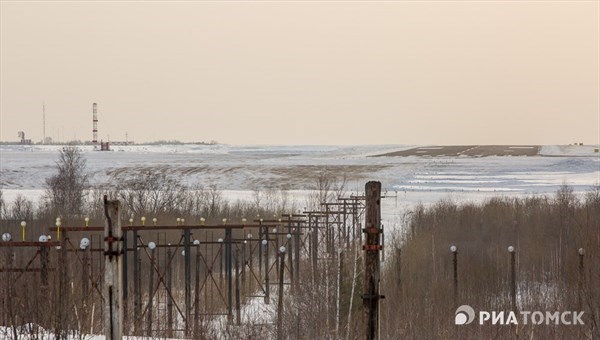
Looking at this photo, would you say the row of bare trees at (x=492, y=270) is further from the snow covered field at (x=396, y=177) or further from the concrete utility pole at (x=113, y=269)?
the snow covered field at (x=396, y=177)

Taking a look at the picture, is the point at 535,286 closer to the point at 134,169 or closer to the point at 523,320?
the point at 523,320

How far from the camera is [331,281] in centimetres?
2269

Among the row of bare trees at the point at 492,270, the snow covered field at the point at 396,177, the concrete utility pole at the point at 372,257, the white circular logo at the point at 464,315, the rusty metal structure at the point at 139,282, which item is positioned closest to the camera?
the concrete utility pole at the point at 372,257

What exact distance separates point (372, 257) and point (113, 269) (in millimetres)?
3633

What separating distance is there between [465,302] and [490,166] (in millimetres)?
75422

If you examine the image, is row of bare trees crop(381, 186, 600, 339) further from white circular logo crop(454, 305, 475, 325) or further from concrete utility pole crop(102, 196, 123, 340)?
concrete utility pole crop(102, 196, 123, 340)

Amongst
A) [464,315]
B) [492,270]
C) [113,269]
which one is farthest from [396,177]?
[113,269]

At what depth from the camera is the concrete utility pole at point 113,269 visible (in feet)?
38.7

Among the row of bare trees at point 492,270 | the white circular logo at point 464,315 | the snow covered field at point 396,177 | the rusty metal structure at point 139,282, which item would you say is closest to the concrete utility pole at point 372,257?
the rusty metal structure at point 139,282

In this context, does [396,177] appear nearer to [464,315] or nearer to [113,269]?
[464,315]

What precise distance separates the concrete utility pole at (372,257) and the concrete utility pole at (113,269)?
11.3 feet

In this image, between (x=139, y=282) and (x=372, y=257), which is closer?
(x=372, y=257)

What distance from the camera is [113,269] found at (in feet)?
38.9

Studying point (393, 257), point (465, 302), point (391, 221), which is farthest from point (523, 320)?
point (391, 221)
